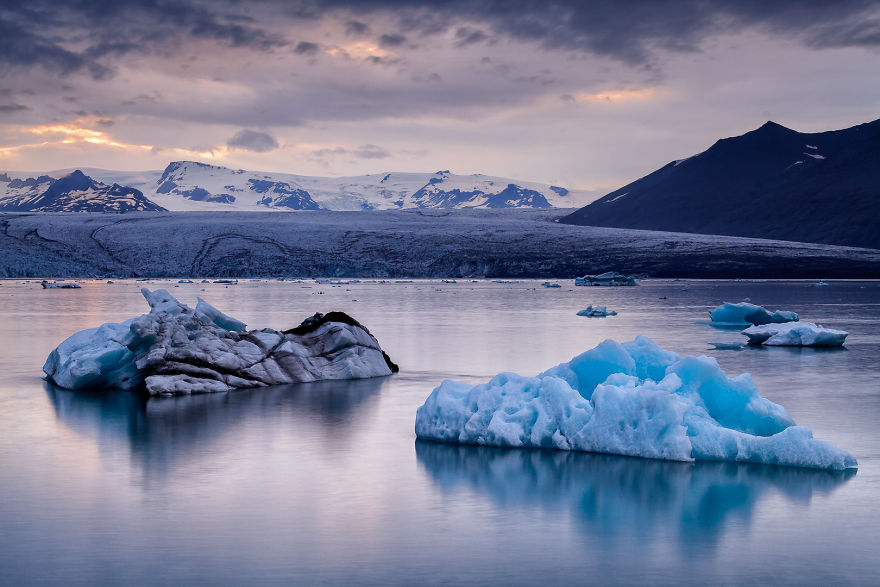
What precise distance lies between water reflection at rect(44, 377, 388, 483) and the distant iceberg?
0.35 meters

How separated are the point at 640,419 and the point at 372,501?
3771mm

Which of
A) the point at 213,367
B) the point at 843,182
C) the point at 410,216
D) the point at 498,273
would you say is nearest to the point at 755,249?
the point at 498,273

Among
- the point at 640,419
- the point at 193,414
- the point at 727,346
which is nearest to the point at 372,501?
the point at 640,419

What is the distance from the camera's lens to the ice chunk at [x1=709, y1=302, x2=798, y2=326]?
1321 inches

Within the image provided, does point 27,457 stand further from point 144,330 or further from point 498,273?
point 498,273

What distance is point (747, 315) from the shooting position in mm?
34688

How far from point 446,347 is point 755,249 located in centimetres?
9300

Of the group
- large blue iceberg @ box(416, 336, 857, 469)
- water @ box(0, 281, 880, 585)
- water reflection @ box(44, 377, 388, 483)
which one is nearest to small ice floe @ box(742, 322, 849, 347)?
water @ box(0, 281, 880, 585)

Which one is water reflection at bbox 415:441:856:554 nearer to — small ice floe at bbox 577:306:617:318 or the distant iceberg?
the distant iceberg

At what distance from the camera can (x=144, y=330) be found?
17.1m

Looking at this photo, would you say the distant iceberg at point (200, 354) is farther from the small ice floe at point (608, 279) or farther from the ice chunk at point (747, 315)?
the small ice floe at point (608, 279)

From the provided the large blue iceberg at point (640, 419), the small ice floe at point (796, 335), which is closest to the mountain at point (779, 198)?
the small ice floe at point (796, 335)

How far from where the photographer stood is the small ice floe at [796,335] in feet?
86.5

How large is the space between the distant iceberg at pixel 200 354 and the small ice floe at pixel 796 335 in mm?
13070
